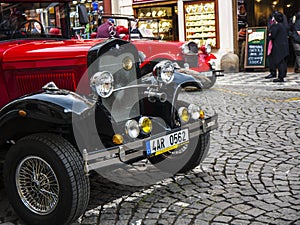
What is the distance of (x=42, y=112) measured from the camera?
11.0 ft

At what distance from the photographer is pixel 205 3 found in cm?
1455

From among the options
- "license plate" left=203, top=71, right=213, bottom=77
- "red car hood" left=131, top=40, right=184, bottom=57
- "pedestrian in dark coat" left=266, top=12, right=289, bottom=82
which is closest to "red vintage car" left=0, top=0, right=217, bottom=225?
"red car hood" left=131, top=40, right=184, bottom=57

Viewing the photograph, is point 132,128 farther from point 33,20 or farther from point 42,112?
point 33,20

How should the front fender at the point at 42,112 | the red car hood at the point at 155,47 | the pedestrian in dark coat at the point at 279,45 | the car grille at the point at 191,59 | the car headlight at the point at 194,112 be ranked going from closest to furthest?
the front fender at the point at 42,112, the car headlight at the point at 194,112, the red car hood at the point at 155,47, the car grille at the point at 191,59, the pedestrian in dark coat at the point at 279,45

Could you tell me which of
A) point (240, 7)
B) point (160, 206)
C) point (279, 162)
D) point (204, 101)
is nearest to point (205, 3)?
point (240, 7)

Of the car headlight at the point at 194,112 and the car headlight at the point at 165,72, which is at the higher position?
the car headlight at the point at 165,72

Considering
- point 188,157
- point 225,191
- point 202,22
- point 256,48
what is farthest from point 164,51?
point 225,191

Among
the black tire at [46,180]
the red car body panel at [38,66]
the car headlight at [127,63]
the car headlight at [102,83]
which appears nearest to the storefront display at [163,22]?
the red car body panel at [38,66]

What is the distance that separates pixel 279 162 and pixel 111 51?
2147 millimetres

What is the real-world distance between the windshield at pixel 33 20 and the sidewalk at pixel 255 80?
21.8ft

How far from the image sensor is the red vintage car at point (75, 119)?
10.8 feet

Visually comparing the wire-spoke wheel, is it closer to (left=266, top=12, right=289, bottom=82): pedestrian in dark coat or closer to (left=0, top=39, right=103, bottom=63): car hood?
(left=0, top=39, right=103, bottom=63): car hood

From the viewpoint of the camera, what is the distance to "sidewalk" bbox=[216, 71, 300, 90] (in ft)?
35.3

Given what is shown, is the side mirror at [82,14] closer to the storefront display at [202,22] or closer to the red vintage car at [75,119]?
the red vintage car at [75,119]
